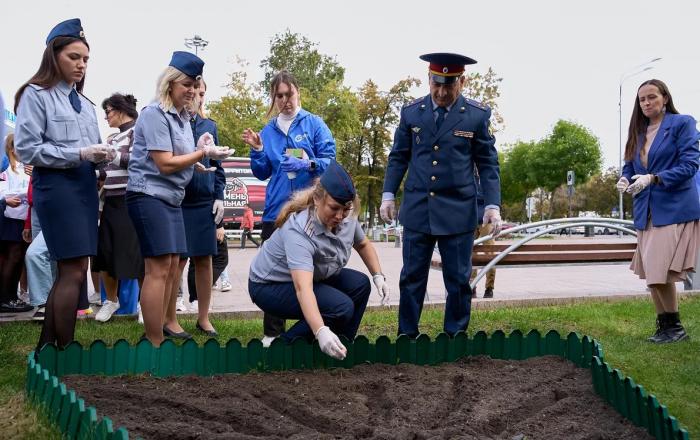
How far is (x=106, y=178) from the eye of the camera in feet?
18.9

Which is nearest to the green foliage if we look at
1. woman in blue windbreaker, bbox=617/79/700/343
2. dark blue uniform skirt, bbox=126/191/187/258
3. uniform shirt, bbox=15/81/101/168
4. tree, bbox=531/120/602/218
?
tree, bbox=531/120/602/218

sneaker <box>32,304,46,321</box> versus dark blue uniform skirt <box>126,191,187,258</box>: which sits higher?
dark blue uniform skirt <box>126,191,187,258</box>

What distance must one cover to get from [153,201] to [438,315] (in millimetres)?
2953

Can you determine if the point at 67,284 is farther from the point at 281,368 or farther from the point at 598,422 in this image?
the point at 598,422

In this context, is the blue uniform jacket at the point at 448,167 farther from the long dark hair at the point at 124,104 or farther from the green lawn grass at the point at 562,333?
the long dark hair at the point at 124,104

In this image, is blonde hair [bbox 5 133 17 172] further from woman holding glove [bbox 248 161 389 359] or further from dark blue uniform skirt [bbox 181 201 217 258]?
woman holding glove [bbox 248 161 389 359]

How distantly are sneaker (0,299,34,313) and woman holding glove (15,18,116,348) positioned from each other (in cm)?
270

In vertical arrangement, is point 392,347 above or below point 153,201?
below

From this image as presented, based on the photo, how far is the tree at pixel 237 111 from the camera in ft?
109

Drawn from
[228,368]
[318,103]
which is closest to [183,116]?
[228,368]

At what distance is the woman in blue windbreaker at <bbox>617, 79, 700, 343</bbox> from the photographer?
5.37 metres

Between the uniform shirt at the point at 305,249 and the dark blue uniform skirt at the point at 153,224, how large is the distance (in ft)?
1.82

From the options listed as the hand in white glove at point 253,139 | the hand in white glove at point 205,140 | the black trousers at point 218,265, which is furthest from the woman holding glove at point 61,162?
the black trousers at point 218,265

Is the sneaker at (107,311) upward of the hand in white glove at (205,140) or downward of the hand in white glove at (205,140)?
downward
